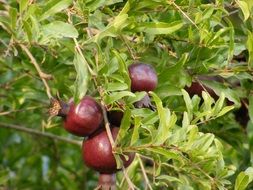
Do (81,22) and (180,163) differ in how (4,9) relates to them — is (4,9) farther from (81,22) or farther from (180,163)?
(180,163)

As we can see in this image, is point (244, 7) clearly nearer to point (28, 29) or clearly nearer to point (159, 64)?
point (159, 64)

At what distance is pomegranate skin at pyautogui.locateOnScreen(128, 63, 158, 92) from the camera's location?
5.13 ft

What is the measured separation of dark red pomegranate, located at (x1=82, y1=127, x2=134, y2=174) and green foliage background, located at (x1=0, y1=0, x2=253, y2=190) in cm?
3

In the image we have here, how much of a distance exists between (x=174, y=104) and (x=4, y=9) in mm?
591

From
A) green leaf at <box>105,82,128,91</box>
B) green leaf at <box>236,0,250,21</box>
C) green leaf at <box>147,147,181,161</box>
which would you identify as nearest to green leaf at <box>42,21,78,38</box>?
green leaf at <box>105,82,128,91</box>

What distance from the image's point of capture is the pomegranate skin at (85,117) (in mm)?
1504

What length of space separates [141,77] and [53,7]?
24 cm

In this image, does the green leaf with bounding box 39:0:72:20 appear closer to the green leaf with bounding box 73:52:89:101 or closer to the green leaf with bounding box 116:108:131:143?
the green leaf with bounding box 73:52:89:101

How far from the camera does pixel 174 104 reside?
1.82 meters

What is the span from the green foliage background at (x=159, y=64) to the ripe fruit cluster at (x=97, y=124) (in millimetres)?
33

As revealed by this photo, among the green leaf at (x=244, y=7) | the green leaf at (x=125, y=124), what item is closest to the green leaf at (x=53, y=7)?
the green leaf at (x=125, y=124)

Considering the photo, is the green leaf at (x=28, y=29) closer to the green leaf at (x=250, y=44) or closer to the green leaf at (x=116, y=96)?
the green leaf at (x=116, y=96)

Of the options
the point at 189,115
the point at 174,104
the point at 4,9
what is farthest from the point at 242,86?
the point at 4,9

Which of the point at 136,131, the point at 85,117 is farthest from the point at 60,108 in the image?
the point at 136,131
